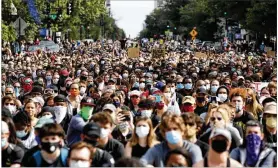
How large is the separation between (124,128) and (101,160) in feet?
8.55

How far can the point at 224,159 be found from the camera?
27.6 ft

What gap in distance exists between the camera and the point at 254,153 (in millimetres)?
8914

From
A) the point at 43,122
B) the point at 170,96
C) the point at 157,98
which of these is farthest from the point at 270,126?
the point at 170,96

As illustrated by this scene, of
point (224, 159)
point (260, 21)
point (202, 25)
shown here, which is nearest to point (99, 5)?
point (202, 25)

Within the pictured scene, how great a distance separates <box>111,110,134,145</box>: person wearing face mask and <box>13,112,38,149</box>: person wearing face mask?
1072mm

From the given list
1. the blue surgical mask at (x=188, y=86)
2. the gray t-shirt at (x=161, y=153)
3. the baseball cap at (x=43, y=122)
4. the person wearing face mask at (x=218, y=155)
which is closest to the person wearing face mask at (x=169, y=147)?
the gray t-shirt at (x=161, y=153)

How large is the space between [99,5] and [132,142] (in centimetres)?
8622

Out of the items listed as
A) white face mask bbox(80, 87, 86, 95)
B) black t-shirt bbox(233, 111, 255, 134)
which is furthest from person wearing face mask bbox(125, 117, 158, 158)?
white face mask bbox(80, 87, 86, 95)

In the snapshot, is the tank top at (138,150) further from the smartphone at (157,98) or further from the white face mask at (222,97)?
the white face mask at (222,97)

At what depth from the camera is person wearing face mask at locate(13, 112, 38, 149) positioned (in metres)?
10.4

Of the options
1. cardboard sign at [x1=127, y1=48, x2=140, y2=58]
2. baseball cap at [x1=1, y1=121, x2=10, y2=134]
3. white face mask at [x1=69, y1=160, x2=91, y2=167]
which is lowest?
cardboard sign at [x1=127, y1=48, x2=140, y2=58]

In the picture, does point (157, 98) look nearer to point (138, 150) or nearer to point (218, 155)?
point (138, 150)

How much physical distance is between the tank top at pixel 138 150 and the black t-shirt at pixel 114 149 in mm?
123

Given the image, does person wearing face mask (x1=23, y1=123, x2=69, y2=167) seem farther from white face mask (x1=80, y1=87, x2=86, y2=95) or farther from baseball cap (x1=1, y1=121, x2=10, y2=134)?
white face mask (x1=80, y1=87, x2=86, y2=95)
